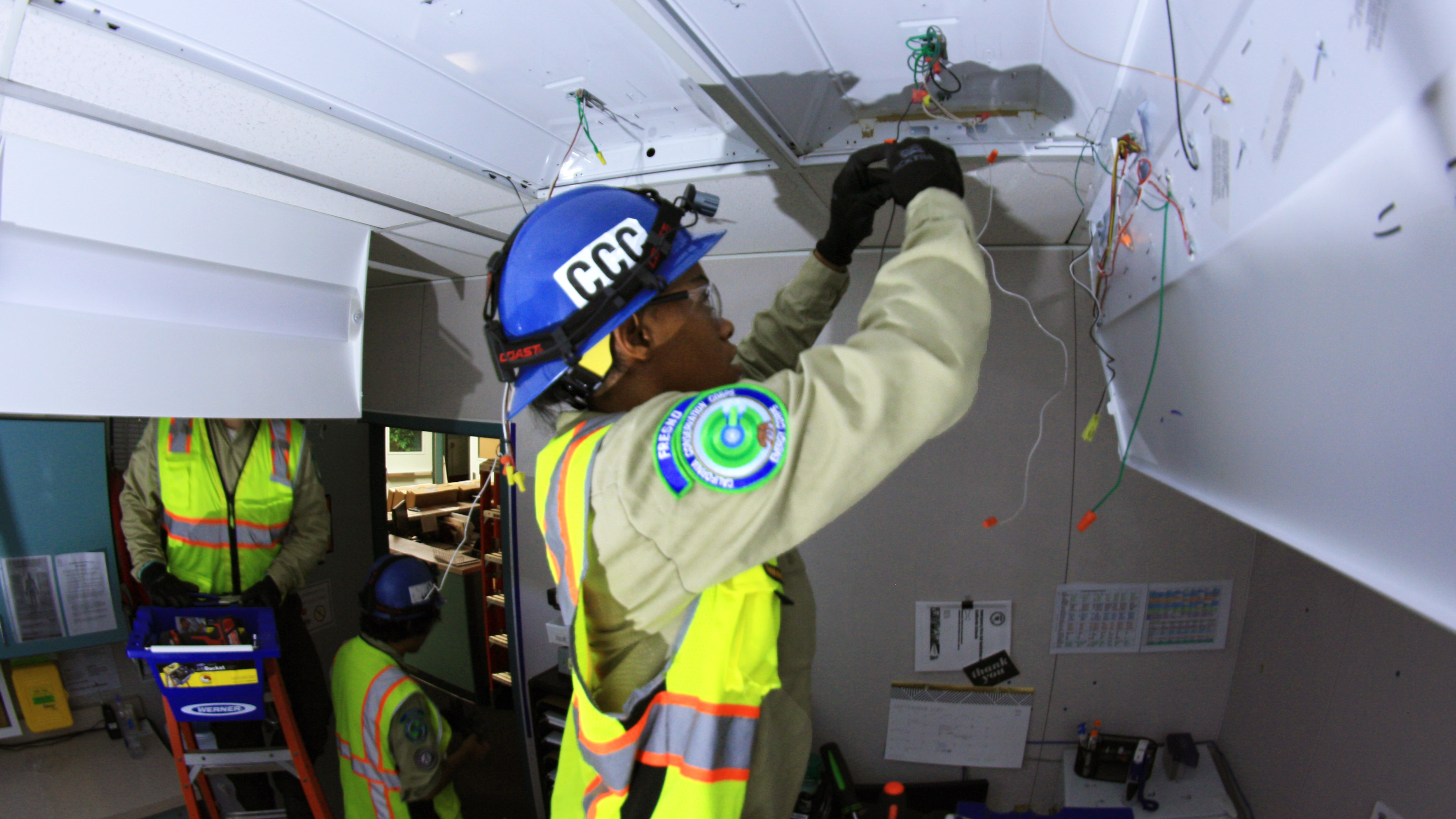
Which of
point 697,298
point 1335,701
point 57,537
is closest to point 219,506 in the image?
point 57,537

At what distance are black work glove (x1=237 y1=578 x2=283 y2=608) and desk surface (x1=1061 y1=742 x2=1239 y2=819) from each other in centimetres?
295

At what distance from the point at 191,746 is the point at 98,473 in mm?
1250

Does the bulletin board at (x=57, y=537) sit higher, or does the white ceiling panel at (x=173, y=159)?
the white ceiling panel at (x=173, y=159)

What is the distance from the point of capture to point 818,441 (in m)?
0.71

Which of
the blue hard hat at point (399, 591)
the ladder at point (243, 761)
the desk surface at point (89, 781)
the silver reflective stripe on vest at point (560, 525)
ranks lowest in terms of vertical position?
the desk surface at point (89, 781)

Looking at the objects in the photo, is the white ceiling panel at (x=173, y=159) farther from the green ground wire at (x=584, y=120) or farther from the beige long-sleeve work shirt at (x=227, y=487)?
the beige long-sleeve work shirt at (x=227, y=487)

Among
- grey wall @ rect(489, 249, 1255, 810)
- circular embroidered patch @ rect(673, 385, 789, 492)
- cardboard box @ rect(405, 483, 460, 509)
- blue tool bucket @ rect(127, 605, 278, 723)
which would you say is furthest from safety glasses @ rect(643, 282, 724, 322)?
cardboard box @ rect(405, 483, 460, 509)

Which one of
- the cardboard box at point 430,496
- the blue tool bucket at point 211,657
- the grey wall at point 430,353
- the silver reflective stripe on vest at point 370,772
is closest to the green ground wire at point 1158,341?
the silver reflective stripe on vest at point 370,772

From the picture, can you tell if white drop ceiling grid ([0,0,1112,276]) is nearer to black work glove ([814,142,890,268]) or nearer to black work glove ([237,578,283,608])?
black work glove ([814,142,890,268])

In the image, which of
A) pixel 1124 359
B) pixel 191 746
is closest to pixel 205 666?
pixel 191 746

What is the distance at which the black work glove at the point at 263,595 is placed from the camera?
91.2 inches

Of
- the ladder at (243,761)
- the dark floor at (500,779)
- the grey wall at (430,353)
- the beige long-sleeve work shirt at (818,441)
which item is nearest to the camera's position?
the beige long-sleeve work shirt at (818,441)

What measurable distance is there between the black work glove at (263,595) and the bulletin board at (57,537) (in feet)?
2.17

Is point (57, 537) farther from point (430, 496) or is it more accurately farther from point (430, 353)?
point (430, 496)
